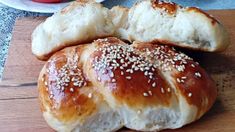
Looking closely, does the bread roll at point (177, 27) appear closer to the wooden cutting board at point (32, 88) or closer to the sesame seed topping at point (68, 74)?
the wooden cutting board at point (32, 88)

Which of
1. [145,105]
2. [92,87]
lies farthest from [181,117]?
[92,87]

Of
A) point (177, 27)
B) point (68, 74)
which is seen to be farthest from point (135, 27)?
point (68, 74)

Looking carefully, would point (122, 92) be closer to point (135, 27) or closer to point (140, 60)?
point (140, 60)

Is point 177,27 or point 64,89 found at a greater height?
point 177,27

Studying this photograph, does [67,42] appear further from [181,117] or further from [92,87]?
[181,117]

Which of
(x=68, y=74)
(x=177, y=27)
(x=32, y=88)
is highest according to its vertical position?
(x=177, y=27)

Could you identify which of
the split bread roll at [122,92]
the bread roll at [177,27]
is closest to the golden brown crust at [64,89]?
the split bread roll at [122,92]
